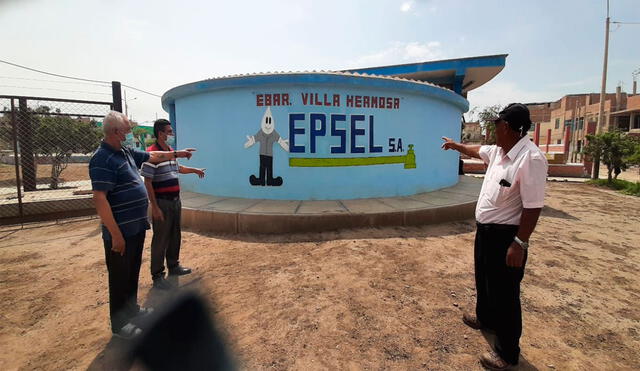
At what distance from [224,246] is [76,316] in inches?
77.1

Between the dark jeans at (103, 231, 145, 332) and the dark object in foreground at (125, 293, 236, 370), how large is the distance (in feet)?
0.78

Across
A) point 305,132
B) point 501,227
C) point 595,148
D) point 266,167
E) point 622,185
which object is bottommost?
point 622,185

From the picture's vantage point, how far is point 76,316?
2.77 m

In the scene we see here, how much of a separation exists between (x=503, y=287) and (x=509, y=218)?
20.6 inches

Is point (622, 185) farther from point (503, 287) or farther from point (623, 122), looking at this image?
point (623, 122)

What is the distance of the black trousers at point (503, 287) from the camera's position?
6.77 feet

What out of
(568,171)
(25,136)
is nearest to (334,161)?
(25,136)

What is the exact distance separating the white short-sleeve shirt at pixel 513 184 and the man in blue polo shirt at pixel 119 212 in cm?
281

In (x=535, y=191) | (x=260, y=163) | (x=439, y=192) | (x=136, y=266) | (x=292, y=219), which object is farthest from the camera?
(x=439, y=192)

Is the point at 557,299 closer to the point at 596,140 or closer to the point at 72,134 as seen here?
the point at 596,140

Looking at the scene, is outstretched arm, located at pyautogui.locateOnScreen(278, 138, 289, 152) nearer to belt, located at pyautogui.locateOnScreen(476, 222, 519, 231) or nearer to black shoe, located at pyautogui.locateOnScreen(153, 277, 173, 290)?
black shoe, located at pyautogui.locateOnScreen(153, 277, 173, 290)

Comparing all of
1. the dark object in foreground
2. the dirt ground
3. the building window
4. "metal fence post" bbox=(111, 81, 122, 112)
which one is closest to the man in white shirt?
the dirt ground

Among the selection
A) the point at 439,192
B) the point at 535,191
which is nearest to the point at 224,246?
the point at 535,191

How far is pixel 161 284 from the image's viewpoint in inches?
129
